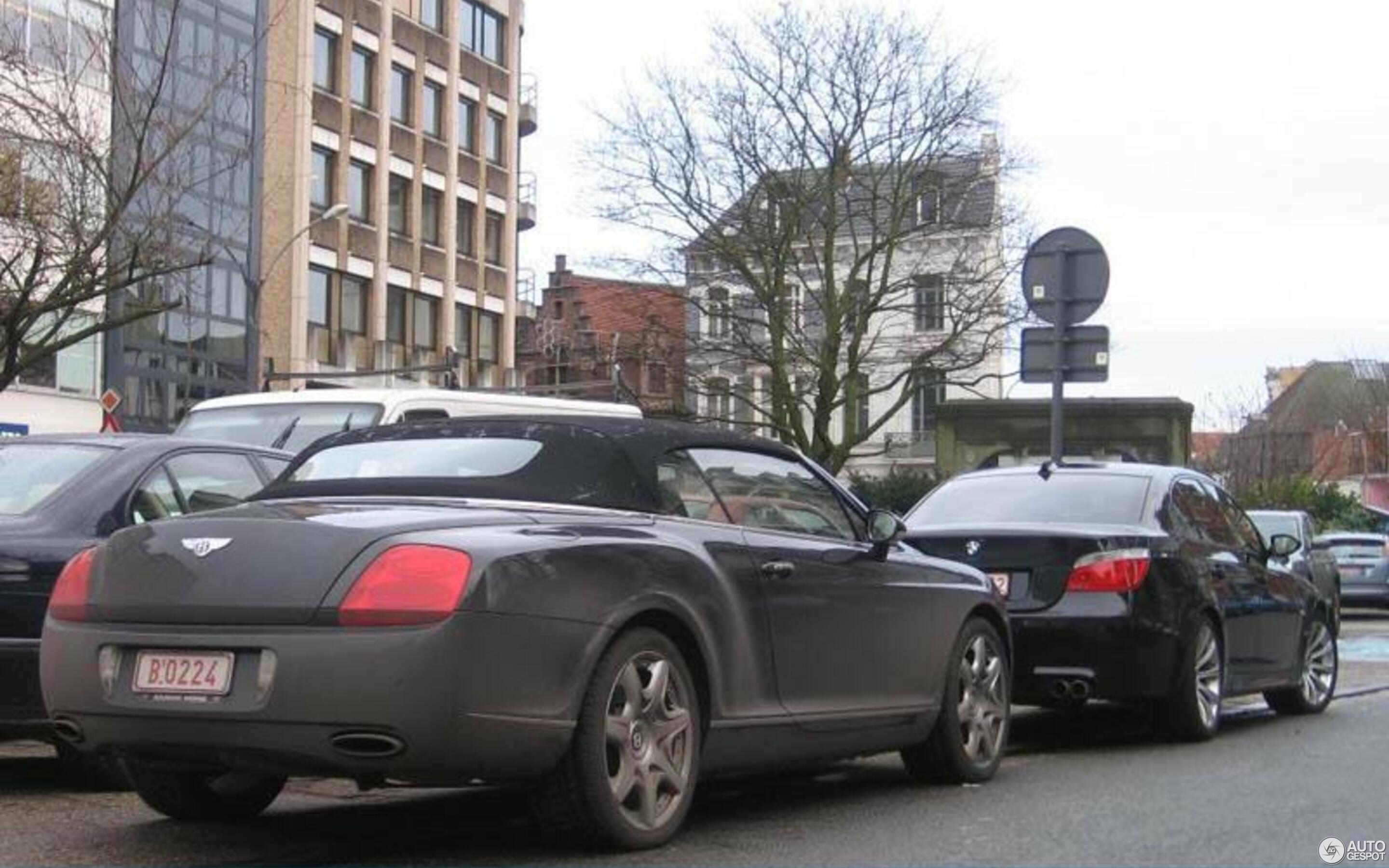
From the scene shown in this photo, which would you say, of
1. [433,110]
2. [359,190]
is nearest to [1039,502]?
[359,190]

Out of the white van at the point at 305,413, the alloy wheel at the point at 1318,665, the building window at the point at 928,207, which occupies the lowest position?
the alloy wheel at the point at 1318,665

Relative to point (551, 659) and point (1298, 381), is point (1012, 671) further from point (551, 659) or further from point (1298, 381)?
point (1298, 381)

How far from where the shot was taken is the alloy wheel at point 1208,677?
942cm

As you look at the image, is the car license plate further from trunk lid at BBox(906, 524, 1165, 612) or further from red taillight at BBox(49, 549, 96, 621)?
trunk lid at BBox(906, 524, 1165, 612)

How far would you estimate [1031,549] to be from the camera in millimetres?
9188

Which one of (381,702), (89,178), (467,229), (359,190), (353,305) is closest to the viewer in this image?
(381,702)

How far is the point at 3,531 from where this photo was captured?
685 cm

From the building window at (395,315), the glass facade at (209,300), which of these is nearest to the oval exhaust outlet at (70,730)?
the glass facade at (209,300)

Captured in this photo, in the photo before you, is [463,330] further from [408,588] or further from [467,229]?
[408,588]

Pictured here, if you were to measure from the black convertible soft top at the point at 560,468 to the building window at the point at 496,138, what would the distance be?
51355 mm

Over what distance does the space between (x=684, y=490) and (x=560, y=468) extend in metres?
0.48

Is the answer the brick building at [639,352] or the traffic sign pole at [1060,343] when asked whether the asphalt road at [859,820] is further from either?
the brick building at [639,352]

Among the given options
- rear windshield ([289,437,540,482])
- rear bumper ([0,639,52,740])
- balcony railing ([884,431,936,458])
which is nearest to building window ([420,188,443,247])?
balcony railing ([884,431,936,458])

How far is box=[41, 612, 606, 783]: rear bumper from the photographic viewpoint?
5090mm
